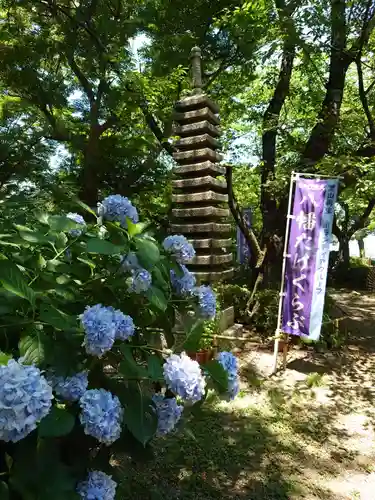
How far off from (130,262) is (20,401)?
0.54 m

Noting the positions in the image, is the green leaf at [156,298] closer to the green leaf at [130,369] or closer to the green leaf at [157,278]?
the green leaf at [157,278]

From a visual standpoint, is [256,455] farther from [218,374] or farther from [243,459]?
[218,374]

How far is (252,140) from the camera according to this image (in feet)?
43.1

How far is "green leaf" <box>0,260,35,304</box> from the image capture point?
1035 millimetres

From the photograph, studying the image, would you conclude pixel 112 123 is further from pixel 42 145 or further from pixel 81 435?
pixel 81 435

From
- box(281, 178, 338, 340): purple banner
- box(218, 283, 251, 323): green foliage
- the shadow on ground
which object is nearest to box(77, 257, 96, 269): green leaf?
the shadow on ground

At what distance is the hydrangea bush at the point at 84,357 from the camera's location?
3.24 ft

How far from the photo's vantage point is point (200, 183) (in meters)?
4.69

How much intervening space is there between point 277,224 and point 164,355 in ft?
21.7

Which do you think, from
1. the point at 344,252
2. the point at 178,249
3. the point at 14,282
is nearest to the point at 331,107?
the point at 178,249

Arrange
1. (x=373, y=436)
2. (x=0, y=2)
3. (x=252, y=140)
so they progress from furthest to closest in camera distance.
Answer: (x=252, y=140)
(x=0, y=2)
(x=373, y=436)

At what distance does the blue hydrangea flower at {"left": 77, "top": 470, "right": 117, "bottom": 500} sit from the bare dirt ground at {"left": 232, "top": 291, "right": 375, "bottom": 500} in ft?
7.40

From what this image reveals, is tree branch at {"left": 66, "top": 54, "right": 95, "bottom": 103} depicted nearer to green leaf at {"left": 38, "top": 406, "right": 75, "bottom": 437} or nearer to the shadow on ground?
the shadow on ground

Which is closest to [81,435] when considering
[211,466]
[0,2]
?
[211,466]
